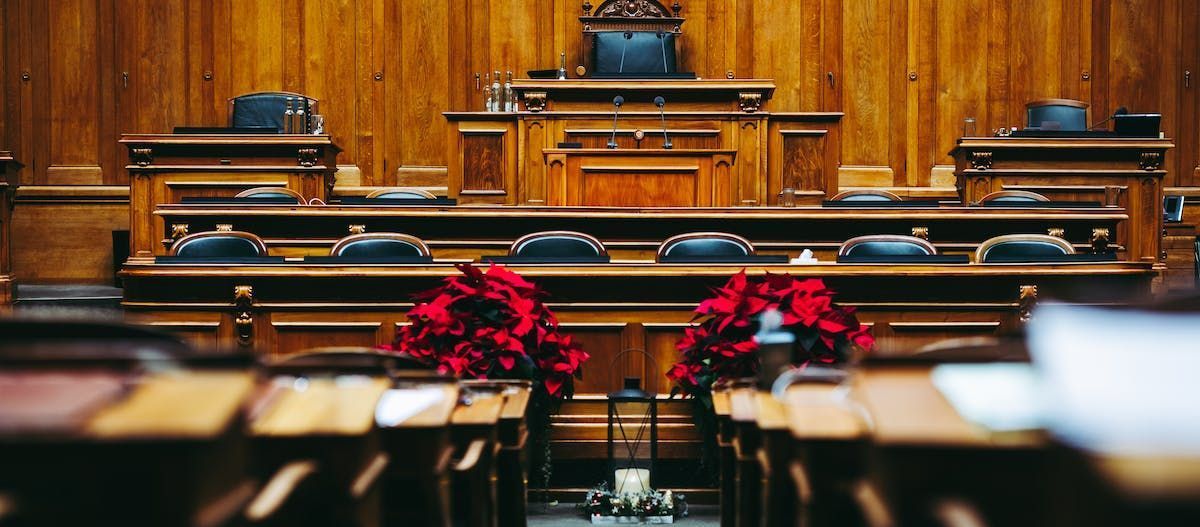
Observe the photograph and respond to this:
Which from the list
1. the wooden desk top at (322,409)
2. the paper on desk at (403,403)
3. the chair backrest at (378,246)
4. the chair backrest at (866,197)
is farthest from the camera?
the chair backrest at (866,197)

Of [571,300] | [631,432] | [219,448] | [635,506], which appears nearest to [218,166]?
[571,300]

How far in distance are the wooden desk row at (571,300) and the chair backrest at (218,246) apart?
71 centimetres

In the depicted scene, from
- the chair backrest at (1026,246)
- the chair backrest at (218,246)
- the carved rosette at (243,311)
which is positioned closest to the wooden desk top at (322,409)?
the carved rosette at (243,311)

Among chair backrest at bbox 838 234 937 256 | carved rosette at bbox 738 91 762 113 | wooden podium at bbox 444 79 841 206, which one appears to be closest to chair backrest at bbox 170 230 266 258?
chair backrest at bbox 838 234 937 256

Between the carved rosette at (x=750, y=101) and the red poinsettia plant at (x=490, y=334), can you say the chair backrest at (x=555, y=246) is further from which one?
the carved rosette at (x=750, y=101)

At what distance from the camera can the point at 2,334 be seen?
1527 millimetres

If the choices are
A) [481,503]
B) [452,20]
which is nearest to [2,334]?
[481,503]

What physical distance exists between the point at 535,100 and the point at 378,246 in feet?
10.4

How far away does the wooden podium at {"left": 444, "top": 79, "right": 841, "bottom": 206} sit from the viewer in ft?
26.6

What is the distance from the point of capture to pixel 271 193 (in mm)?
7230

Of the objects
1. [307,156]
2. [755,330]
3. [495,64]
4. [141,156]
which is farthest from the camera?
[495,64]

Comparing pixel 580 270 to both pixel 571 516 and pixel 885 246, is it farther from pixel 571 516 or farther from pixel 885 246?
pixel 885 246

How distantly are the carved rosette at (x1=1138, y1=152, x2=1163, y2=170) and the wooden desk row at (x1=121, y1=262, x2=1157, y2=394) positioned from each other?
398 centimetres

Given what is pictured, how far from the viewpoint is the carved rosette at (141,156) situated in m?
7.68
